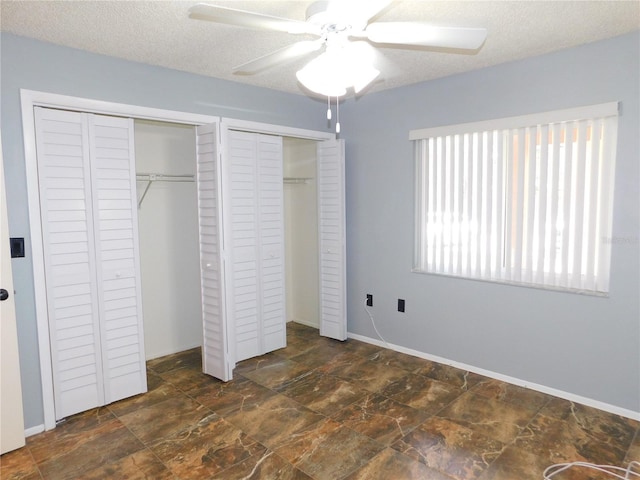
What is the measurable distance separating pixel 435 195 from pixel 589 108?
1237 millimetres

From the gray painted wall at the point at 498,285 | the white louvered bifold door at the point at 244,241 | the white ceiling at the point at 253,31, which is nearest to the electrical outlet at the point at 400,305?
the gray painted wall at the point at 498,285

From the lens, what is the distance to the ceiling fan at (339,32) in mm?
1589

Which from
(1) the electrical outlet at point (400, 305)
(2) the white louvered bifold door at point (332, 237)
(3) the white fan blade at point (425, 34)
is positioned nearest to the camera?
(3) the white fan blade at point (425, 34)

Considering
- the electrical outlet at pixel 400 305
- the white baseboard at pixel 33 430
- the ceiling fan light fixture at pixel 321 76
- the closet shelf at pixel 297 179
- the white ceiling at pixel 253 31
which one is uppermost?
the white ceiling at pixel 253 31

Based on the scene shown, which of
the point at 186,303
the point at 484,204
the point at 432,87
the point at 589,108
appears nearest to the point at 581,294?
the point at 484,204

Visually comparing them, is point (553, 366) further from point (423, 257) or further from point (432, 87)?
point (432, 87)

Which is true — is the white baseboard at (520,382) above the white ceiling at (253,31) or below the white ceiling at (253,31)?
below

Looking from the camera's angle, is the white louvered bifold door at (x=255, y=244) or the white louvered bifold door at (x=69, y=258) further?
the white louvered bifold door at (x=255, y=244)

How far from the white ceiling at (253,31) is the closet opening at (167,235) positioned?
3.15 feet

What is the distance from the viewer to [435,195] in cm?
357

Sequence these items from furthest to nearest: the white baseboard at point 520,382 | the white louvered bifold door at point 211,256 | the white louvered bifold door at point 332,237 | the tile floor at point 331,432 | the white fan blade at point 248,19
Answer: the white louvered bifold door at point 332,237, the white louvered bifold door at point 211,256, the white baseboard at point 520,382, the tile floor at point 331,432, the white fan blade at point 248,19

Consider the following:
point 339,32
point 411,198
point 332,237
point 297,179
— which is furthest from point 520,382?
point 297,179

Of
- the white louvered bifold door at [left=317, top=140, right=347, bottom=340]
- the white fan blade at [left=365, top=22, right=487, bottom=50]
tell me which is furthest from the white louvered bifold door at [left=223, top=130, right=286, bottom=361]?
the white fan blade at [left=365, top=22, right=487, bottom=50]

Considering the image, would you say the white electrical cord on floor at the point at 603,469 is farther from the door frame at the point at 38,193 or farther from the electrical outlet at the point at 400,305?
the door frame at the point at 38,193
